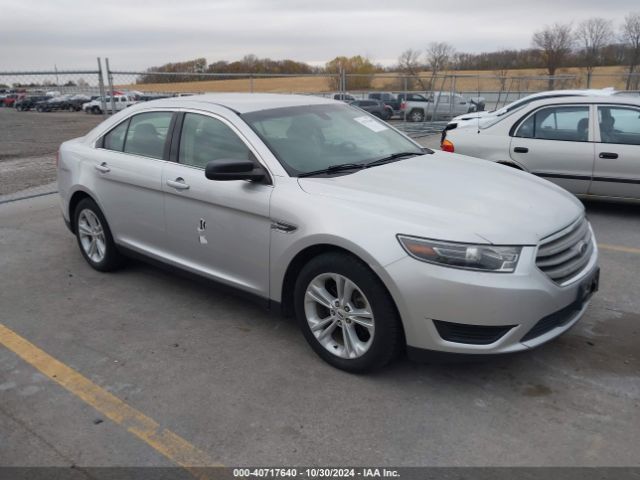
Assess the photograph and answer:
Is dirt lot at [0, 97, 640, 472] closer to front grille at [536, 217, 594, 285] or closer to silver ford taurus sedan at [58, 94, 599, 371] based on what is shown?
silver ford taurus sedan at [58, 94, 599, 371]

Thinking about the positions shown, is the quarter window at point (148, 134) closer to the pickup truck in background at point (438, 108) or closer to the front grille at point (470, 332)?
the front grille at point (470, 332)

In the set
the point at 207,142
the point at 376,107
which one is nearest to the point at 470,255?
the point at 207,142

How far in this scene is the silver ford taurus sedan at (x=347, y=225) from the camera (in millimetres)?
2934

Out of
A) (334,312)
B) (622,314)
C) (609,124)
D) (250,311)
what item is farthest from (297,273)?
(609,124)

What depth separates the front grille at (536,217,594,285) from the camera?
10.0ft

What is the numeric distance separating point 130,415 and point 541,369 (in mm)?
2369

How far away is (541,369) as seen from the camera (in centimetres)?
337

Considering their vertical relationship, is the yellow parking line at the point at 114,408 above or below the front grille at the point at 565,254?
below

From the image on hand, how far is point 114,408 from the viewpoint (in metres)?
3.05

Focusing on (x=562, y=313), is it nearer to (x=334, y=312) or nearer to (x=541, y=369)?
(x=541, y=369)

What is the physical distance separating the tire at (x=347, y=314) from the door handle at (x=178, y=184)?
3.89ft

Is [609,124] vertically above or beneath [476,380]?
above

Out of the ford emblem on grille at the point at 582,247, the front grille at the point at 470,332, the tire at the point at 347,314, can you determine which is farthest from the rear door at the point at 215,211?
the ford emblem on grille at the point at 582,247

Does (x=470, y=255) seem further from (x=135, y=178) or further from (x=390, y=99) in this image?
(x=390, y=99)
